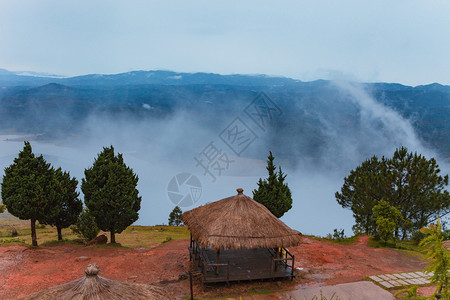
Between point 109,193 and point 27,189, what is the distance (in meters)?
4.18

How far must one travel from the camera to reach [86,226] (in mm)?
19516

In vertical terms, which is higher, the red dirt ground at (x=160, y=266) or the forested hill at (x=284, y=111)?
the forested hill at (x=284, y=111)

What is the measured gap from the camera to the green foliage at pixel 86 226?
63.9 feet

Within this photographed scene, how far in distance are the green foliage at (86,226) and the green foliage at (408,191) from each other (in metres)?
19.0

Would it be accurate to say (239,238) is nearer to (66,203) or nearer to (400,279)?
(400,279)

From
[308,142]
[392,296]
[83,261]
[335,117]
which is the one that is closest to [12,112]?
[308,142]
